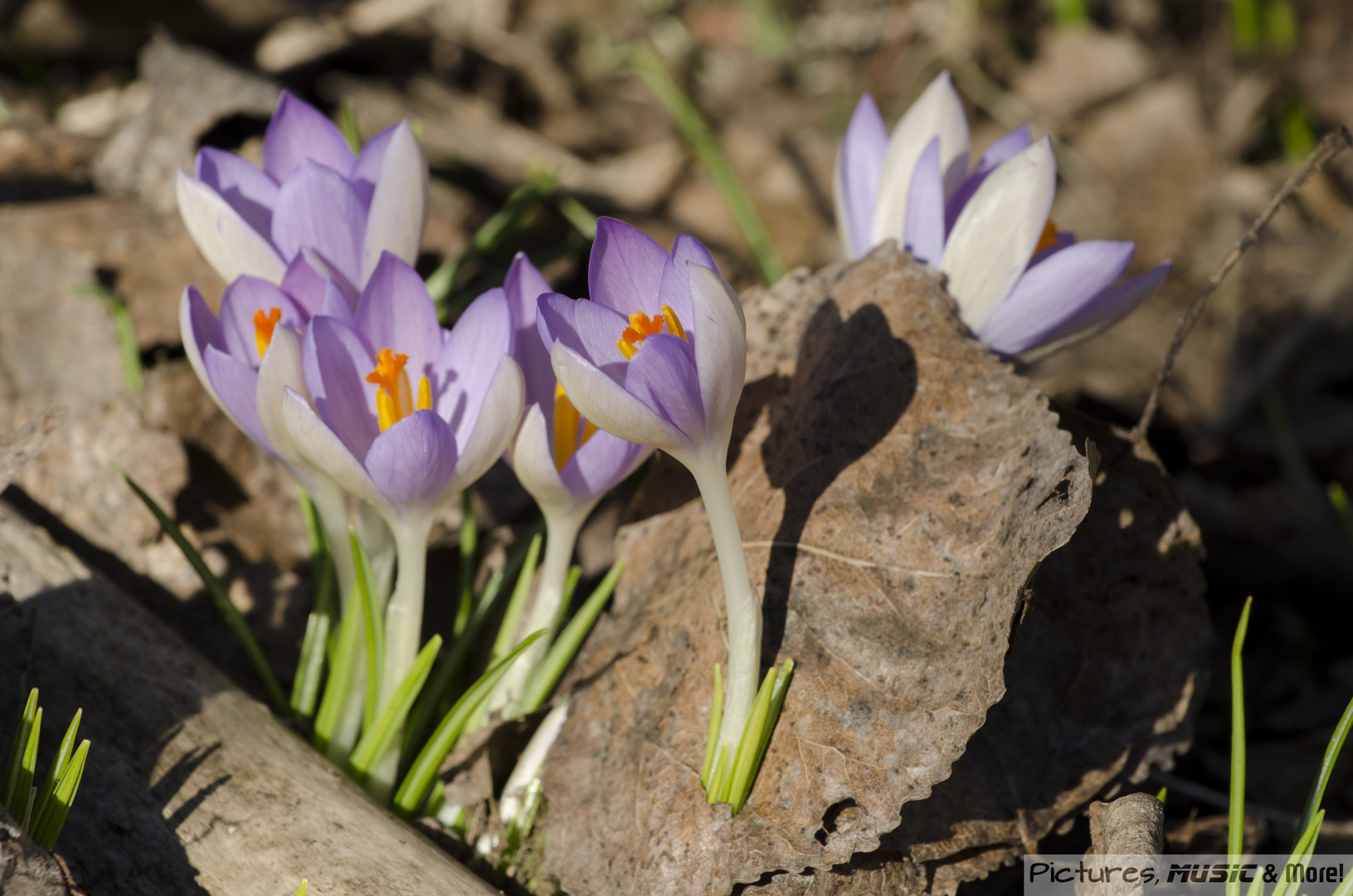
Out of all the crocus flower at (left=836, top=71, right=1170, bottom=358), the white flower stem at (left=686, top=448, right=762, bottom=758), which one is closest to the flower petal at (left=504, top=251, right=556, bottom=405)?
the white flower stem at (left=686, top=448, right=762, bottom=758)

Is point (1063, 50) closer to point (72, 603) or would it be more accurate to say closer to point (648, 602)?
point (648, 602)

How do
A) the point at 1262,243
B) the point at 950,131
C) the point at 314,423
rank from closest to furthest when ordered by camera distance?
the point at 314,423, the point at 950,131, the point at 1262,243

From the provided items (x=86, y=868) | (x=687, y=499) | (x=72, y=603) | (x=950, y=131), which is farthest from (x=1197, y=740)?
(x=72, y=603)

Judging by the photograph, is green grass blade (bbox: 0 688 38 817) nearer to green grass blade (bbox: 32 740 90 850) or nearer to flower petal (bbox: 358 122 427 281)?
green grass blade (bbox: 32 740 90 850)

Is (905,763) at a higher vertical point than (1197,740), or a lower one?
lower

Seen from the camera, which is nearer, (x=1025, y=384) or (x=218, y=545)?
(x=1025, y=384)

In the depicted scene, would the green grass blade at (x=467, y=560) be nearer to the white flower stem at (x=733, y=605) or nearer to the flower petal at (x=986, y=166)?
the white flower stem at (x=733, y=605)

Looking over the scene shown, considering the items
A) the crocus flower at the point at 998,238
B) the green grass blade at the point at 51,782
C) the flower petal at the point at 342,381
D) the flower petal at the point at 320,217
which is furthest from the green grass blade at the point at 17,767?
the crocus flower at the point at 998,238
